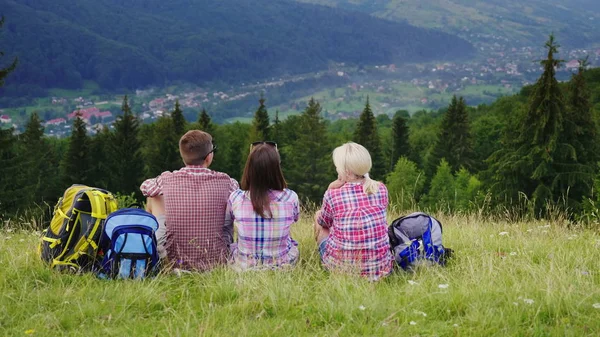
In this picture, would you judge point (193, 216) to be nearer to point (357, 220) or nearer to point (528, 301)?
point (357, 220)

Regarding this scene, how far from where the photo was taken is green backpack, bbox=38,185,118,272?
465 cm

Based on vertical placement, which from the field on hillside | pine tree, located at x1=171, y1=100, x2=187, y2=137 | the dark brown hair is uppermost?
the dark brown hair

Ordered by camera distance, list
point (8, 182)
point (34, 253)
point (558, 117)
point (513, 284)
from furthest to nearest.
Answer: point (8, 182), point (558, 117), point (34, 253), point (513, 284)

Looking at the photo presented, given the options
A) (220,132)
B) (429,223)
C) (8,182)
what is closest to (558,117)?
(429,223)

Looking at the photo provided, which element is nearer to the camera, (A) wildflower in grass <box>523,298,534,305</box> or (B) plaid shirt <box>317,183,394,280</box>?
(A) wildflower in grass <box>523,298,534,305</box>

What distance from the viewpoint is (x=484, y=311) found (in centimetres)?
362

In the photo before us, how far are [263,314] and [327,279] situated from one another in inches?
38.3

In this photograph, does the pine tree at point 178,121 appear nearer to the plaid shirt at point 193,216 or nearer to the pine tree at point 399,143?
the pine tree at point 399,143

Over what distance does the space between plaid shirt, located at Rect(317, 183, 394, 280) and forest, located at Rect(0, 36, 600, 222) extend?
286 inches

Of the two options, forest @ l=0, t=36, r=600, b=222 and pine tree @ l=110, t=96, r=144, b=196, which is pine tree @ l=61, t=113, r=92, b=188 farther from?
pine tree @ l=110, t=96, r=144, b=196

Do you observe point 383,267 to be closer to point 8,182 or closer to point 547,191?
point 547,191

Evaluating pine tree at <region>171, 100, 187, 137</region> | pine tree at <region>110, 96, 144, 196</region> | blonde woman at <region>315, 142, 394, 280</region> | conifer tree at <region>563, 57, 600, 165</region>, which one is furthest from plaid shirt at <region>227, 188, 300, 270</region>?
pine tree at <region>171, 100, 187, 137</region>

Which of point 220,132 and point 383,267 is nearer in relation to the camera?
point 383,267

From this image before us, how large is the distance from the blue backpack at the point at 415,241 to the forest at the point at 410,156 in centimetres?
666
